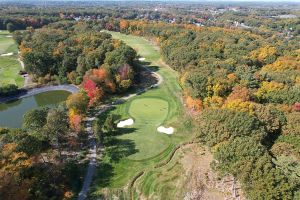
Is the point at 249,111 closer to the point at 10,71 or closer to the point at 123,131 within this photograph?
the point at 123,131

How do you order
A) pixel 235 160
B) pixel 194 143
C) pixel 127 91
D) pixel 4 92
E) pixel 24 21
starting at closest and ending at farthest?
pixel 235 160 < pixel 194 143 < pixel 4 92 < pixel 127 91 < pixel 24 21

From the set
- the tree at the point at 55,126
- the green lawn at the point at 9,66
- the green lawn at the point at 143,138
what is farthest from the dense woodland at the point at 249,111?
the green lawn at the point at 9,66

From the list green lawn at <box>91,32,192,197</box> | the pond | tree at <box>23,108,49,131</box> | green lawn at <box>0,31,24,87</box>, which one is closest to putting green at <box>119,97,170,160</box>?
green lawn at <box>91,32,192,197</box>

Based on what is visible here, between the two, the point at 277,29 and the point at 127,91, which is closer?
the point at 127,91

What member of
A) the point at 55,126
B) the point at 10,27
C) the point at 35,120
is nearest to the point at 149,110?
the point at 55,126

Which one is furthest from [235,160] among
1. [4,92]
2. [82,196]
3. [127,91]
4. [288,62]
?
[4,92]

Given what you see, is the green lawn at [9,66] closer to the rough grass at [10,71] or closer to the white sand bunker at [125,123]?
the rough grass at [10,71]

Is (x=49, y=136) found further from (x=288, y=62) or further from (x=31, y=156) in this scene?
(x=288, y=62)
